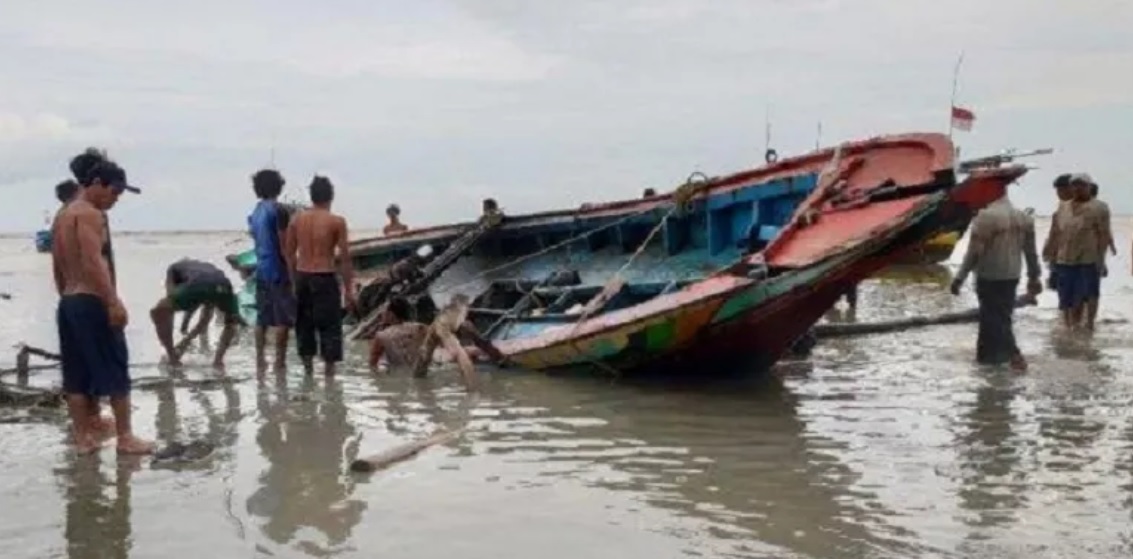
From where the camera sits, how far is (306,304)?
28.7 ft

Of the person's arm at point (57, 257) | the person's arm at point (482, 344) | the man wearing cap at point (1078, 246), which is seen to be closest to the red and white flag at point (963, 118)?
the man wearing cap at point (1078, 246)

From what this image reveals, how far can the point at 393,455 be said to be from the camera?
5.79 meters

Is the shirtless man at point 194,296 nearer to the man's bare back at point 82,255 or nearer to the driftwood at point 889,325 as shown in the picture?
the man's bare back at point 82,255

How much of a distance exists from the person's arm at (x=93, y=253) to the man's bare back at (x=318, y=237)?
2.71m

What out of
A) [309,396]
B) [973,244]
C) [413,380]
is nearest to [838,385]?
[973,244]

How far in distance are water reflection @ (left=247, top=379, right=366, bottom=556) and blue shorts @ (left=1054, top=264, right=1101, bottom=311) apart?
25.0 ft

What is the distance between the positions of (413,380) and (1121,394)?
4.89 meters

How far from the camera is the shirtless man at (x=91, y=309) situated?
5789 millimetres

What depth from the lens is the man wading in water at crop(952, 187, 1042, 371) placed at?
9.09m

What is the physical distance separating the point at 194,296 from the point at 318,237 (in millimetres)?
1657

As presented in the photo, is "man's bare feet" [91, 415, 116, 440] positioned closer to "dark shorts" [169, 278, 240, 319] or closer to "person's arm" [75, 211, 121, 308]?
"person's arm" [75, 211, 121, 308]

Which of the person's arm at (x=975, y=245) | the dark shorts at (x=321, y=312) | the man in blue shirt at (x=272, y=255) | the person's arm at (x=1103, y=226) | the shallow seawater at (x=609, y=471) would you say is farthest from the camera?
the person's arm at (x=1103, y=226)

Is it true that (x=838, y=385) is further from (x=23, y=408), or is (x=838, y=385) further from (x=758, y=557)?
(x=23, y=408)

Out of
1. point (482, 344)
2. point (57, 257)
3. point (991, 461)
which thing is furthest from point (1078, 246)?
point (57, 257)
